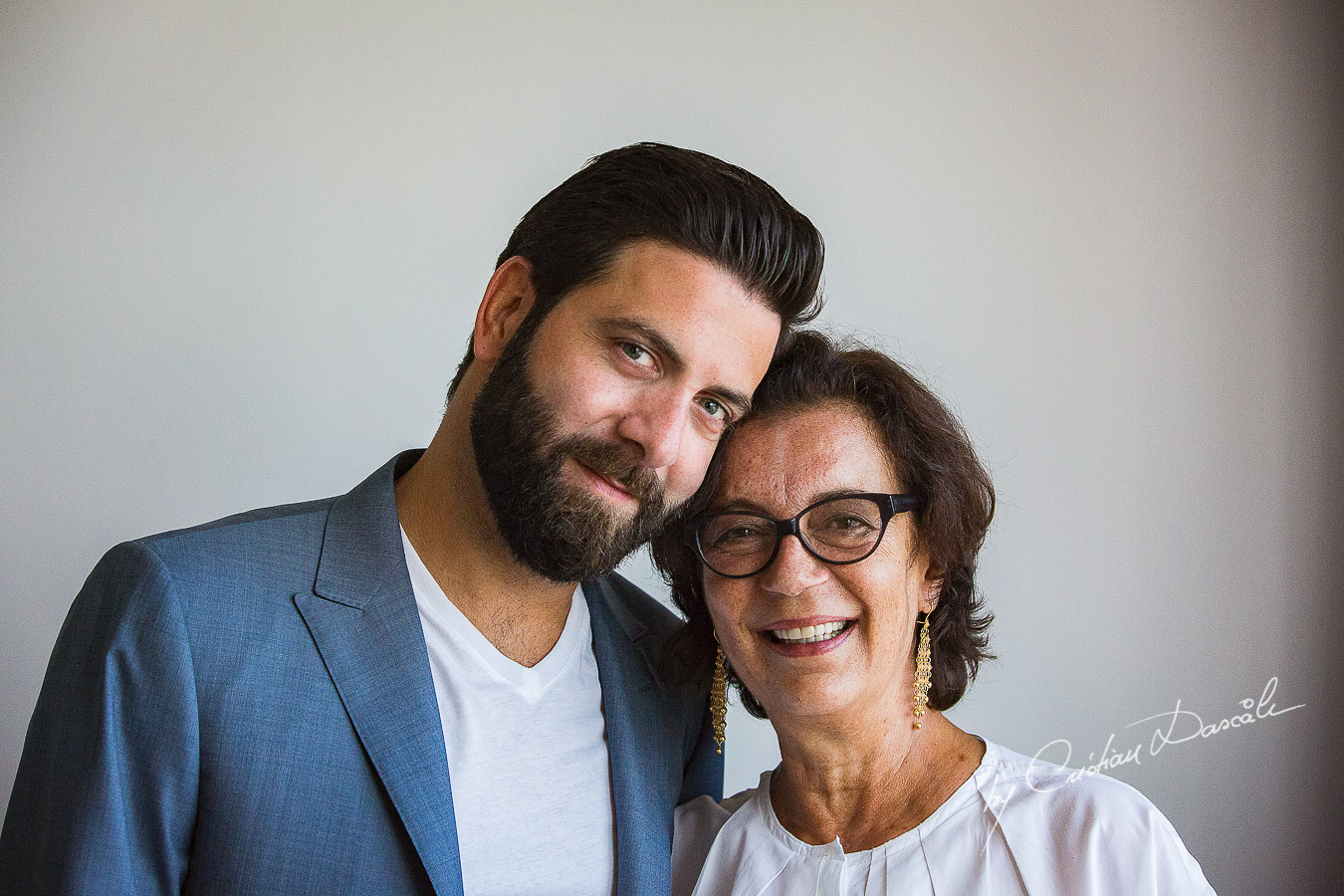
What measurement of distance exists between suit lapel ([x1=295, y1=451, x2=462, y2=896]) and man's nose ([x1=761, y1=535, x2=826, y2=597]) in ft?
1.92

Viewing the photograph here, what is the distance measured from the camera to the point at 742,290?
1.63m

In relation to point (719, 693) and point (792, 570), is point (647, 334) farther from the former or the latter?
point (719, 693)

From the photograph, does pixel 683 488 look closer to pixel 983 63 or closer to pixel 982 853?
pixel 982 853

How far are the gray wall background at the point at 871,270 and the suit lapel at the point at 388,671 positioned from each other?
29.3 inches

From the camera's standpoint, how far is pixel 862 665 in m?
1.63

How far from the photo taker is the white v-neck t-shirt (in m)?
1.49

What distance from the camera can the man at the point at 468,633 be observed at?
1.25m

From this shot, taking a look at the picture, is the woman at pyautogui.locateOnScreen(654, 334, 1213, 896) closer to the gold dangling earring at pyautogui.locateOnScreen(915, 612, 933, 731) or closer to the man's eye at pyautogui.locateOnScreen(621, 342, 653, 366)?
the gold dangling earring at pyautogui.locateOnScreen(915, 612, 933, 731)

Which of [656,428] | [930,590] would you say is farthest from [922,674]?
[656,428]

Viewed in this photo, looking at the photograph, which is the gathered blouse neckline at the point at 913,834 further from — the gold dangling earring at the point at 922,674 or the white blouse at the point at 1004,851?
the gold dangling earring at the point at 922,674

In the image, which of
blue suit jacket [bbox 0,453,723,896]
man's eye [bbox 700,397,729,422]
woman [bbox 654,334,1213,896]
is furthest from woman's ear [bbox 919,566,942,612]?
blue suit jacket [bbox 0,453,723,896]

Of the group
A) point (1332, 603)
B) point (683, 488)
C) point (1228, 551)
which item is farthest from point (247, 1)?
point (1332, 603)

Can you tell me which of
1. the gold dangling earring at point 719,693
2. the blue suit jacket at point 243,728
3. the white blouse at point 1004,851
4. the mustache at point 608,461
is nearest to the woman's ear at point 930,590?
the white blouse at point 1004,851

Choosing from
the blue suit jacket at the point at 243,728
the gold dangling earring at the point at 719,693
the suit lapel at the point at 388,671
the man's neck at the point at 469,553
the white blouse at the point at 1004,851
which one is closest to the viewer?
the blue suit jacket at the point at 243,728
